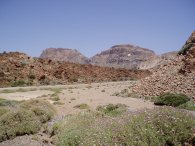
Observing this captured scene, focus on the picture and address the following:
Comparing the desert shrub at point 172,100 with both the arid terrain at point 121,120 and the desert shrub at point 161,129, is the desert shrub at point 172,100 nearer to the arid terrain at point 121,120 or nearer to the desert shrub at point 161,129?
the arid terrain at point 121,120

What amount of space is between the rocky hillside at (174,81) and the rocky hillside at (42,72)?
2306 cm

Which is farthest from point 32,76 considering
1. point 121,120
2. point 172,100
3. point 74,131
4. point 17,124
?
point 121,120

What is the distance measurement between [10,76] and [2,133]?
35.9 meters

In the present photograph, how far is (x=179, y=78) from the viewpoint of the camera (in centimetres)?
2117

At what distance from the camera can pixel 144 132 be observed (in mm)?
6812

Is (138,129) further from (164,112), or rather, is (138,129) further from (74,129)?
(74,129)

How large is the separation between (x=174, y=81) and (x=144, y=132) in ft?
49.6

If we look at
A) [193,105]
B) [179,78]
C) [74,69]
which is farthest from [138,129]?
[74,69]

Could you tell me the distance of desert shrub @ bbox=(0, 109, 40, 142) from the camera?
34.9 feet

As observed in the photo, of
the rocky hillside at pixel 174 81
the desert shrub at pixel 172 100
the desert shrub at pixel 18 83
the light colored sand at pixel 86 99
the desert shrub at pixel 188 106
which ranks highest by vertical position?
the rocky hillside at pixel 174 81

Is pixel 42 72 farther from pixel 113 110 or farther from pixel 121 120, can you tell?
pixel 121 120

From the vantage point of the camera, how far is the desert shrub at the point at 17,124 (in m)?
10.6

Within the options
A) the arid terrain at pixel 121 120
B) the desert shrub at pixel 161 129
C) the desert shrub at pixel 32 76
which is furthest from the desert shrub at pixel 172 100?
the desert shrub at pixel 32 76

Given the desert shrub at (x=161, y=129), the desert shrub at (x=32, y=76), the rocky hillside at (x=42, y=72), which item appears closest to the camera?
the desert shrub at (x=161, y=129)
